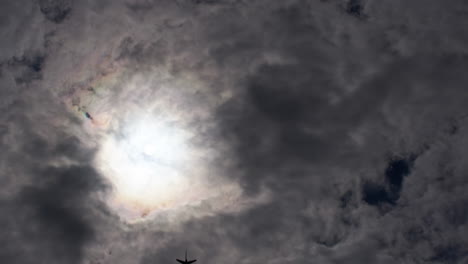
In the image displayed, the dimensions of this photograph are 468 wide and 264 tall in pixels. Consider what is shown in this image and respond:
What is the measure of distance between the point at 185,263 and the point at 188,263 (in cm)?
111

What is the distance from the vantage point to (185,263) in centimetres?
9856

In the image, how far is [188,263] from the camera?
3878 inches

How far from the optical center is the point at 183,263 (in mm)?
99000

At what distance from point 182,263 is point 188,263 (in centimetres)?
276

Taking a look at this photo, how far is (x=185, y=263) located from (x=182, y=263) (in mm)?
1817

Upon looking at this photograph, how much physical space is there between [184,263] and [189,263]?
182 cm

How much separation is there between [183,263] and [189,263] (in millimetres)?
2202

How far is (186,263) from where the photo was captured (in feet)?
323

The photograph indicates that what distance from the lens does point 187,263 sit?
98.4 meters

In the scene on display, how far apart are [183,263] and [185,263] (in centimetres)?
95

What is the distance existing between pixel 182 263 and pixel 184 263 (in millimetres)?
1448

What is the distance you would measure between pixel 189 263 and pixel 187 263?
98 centimetres
